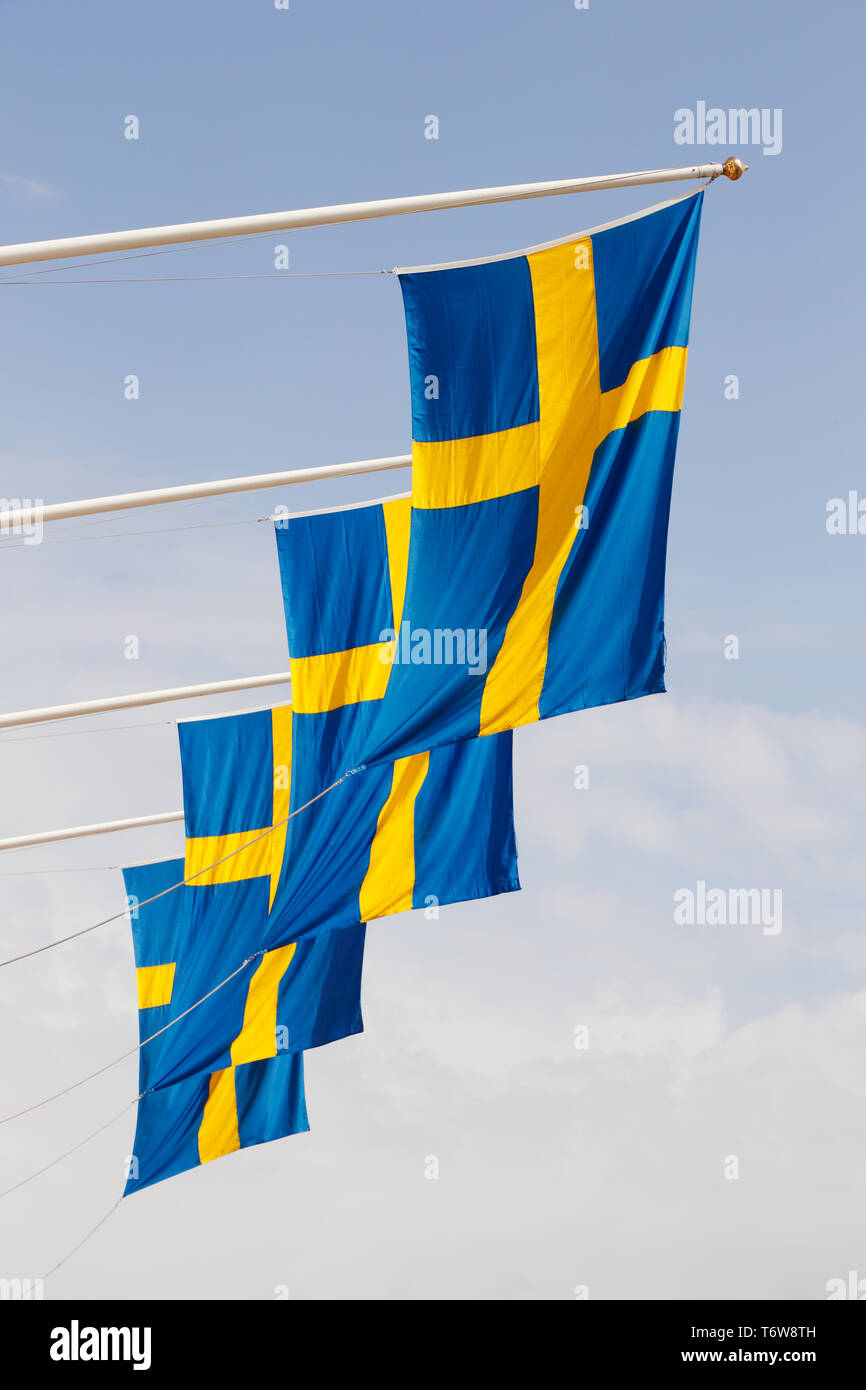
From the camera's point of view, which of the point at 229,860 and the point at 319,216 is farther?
the point at 229,860

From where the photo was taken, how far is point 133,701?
1336 cm

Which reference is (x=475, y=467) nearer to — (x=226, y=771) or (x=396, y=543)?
(x=396, y=543)

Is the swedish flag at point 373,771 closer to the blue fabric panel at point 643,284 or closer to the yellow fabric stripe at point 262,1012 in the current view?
the yellow fabric stripe at point 262,1012

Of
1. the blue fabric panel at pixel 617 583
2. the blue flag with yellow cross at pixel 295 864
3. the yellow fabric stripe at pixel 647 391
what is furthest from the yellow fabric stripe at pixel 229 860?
the yellow fabric stripe at pixel 647 391

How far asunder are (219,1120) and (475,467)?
1102cm

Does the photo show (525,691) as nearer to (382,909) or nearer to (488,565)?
(488,565)

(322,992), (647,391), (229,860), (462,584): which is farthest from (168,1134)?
(647,391)

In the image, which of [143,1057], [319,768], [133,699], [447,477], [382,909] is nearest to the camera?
[447,477]

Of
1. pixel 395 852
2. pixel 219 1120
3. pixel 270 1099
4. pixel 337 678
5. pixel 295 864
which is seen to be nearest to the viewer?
pixel 295 864

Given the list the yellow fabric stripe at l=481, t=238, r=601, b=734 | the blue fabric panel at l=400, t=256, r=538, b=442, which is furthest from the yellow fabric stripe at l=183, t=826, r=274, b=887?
the blue fabric panel at l=400, t=256, r=538, b=442

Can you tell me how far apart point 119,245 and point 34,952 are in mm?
6436

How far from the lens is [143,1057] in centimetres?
1470

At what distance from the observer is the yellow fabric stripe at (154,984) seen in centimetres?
1523

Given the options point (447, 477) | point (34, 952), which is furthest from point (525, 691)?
point (34, 952)
